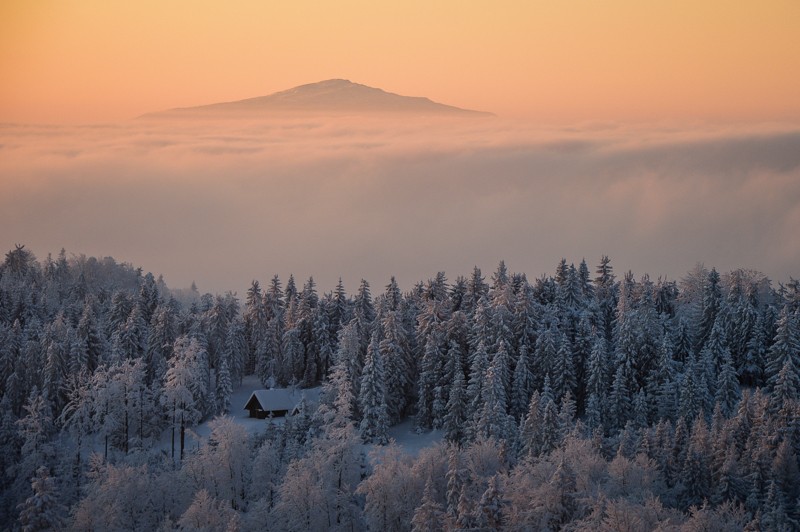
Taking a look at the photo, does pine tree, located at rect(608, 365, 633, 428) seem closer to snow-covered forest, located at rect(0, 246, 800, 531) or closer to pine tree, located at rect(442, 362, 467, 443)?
snow-covered forest, located at rect(0, 246, 800, 531)

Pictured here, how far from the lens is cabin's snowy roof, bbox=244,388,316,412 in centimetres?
11288

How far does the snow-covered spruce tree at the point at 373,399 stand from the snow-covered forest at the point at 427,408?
190 mm

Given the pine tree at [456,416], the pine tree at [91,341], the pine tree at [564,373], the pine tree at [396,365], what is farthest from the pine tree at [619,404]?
the pine tree at [91,341]

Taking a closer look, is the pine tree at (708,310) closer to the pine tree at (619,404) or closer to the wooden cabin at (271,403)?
the pine tree at (619,404)

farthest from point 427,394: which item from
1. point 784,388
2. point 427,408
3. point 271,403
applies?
point 784,388

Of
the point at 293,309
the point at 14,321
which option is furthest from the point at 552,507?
the point at 14,321

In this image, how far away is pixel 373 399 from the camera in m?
101

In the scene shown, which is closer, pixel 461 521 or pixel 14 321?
pixel 461 521

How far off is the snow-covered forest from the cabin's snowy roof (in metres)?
3.59

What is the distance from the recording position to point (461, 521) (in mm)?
69312

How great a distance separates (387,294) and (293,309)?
11.8 metres

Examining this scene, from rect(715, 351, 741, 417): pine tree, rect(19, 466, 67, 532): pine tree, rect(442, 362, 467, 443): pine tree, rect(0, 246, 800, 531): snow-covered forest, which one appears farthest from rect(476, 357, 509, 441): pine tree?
rect(19, 466, 67, 532): pine tree

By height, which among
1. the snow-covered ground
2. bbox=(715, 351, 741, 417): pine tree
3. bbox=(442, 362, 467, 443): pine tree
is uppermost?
bbox=(715, 351, 741, 417): pine tree

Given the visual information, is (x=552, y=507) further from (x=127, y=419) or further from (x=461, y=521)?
(x=127, y=419)
